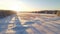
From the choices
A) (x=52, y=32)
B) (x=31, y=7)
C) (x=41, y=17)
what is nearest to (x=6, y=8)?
(x=31, y=7)

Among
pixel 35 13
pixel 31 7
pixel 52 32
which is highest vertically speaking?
pixel 31 7

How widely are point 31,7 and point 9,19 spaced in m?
0.37

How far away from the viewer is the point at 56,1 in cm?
117

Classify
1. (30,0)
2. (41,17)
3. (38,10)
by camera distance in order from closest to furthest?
(30,0) → (38,10) → (41,17)

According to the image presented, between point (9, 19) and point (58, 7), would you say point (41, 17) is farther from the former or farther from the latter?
point (9, 19)

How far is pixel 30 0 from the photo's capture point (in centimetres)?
116

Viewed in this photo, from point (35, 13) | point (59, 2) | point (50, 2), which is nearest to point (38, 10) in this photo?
point (35, 13)

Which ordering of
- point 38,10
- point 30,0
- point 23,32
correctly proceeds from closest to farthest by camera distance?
point 23,32 → point 30,0 → point 38,10

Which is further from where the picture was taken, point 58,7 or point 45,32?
point 58,7

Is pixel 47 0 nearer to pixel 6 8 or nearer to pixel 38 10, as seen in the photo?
pixel 38 10

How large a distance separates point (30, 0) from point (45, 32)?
466 millimetres

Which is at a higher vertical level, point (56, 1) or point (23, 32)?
point (56, 1)

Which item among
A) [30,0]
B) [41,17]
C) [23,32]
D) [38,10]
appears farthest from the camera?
[41,17]

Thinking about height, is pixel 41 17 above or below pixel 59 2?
below
